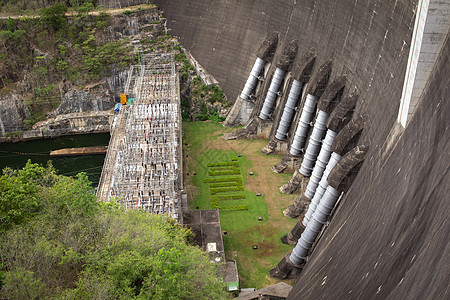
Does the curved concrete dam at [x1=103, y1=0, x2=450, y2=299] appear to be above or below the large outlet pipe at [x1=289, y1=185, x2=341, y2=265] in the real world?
above

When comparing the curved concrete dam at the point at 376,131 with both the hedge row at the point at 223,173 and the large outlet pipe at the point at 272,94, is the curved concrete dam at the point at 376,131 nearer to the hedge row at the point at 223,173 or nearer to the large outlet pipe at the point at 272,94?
the large outlet pipe at the point at 272,94

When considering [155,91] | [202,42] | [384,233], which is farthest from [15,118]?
[384,233]

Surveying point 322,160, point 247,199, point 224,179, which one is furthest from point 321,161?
point 224,179

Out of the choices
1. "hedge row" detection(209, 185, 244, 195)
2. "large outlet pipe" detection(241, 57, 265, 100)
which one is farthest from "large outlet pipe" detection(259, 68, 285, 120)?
"hedge row" detection(209, 185, 244, 195)

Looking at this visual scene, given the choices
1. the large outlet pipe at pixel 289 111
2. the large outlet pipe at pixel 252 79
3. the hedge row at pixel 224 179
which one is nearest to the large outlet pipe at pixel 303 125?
the large outlet pipe at pixel 289 111

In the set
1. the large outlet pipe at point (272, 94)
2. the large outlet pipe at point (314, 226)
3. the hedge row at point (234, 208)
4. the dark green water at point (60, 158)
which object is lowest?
the dark green water at point (60, 158)

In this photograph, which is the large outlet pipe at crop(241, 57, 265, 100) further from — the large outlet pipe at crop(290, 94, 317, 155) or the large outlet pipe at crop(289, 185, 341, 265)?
the large outlet pipe at crop(289, 185, 341, 265)
